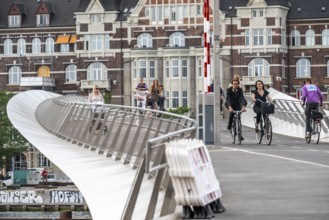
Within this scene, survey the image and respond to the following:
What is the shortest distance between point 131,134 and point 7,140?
105209mm

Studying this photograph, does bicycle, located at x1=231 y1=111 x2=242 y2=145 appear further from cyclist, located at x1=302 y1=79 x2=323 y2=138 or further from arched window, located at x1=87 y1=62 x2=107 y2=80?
arched window, located at x1=87 y1=62 x2=107 y2=80

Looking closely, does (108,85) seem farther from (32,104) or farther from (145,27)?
(32,104)

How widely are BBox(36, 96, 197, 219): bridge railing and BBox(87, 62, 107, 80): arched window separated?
313ft

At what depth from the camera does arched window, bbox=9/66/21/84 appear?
139500mm

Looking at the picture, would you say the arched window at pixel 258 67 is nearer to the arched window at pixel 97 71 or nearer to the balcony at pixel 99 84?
the balcony at pixel 99 84

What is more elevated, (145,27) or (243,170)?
(145,27)

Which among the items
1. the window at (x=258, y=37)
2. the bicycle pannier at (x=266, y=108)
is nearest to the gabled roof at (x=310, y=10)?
the window at (x=258, y=37)

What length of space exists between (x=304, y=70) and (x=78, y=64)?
21.2 metres

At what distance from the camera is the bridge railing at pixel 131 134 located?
1352cm

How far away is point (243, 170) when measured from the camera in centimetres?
2084

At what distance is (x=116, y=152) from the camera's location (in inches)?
894

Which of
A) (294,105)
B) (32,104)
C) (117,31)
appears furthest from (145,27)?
(294,105)

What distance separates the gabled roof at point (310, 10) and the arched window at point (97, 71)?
17.8 meters

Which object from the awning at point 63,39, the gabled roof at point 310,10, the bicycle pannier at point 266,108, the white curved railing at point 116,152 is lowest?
the white curved railing at point 116,152
